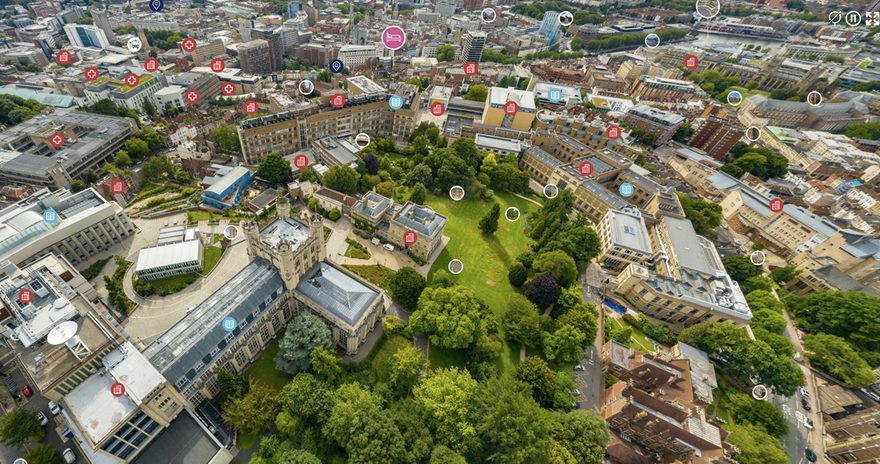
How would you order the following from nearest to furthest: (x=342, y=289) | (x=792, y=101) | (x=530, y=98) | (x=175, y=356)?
(x=175, y=356) → (x=342, y=289) → (x=530, y=98) → (x=792, y=101)

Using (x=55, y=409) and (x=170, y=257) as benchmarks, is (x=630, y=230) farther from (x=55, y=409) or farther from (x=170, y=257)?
(x=55, y=409)

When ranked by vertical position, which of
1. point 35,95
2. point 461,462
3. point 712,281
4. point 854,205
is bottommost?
point 35,95

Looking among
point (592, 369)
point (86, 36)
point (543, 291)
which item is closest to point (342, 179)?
point (543, 291)

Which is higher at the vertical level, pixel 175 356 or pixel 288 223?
pixel 288 223

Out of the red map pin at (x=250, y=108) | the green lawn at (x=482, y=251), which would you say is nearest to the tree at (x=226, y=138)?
the red map pin at (x=250, y=108)

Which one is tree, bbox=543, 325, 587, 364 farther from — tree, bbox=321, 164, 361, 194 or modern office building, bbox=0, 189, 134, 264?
modern office building, bbox=0, 189, 134, 264

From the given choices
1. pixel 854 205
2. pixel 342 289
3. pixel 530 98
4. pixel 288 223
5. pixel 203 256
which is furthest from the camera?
pixel 530 98

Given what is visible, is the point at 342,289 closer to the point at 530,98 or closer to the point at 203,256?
the point at 203,256

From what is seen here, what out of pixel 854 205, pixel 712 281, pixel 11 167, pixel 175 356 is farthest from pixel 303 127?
pixel 854 205

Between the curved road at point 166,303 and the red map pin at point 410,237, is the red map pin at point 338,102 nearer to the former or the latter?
the red map pin at point 410,237
